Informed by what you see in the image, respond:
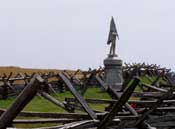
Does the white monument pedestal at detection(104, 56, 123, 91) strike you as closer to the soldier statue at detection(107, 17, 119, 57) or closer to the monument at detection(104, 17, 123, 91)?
the monument at detection(104, 17, 123, 91)

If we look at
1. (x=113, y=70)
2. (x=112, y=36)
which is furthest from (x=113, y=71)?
(x=112, y=36)

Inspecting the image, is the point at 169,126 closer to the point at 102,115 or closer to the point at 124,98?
the point at 102,115

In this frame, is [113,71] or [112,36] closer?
[113,71]

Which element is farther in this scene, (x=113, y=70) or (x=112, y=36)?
(x=112, y=36)

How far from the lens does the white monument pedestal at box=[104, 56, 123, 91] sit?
93.4 ft

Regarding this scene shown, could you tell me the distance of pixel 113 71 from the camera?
28.5 metres

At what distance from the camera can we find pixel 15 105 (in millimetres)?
4344

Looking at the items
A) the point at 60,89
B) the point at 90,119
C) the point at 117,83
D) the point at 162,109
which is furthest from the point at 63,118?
the point at 60,89

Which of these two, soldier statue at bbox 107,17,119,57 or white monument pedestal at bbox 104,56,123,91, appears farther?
soldier statue at bbox 107,17,119,57

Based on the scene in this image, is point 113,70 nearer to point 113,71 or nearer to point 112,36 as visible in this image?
point 113,71

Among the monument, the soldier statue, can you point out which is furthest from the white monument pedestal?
the soldier statue

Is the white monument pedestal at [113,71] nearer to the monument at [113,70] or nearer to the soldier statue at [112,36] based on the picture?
the monument at [113,70]

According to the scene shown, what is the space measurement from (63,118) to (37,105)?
13612 millimetres

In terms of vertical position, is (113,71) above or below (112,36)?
below
